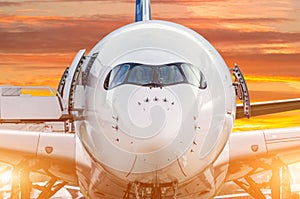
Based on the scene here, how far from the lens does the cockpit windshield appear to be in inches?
400

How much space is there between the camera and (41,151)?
45.8 ft

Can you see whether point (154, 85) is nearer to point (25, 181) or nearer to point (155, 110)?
point (155, 110)

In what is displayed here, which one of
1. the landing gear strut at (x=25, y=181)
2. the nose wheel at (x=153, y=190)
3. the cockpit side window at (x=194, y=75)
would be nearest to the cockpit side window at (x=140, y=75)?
the cockpit side window at (x=194, y=75)

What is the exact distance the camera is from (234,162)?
1384 cm

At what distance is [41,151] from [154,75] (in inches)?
178

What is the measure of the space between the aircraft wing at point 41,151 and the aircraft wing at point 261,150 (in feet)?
10.2

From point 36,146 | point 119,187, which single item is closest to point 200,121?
point 119,187

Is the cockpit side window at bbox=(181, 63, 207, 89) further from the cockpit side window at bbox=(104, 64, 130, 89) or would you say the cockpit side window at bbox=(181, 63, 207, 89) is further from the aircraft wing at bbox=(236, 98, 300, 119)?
the aircraft wing at bbox=(236, 98, 300, 119)

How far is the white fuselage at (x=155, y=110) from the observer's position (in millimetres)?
9758

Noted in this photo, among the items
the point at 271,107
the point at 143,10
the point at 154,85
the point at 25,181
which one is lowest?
the point at 25,181

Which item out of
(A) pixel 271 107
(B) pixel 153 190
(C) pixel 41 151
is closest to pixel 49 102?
(C) pixel 41 151

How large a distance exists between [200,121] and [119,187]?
2726mm

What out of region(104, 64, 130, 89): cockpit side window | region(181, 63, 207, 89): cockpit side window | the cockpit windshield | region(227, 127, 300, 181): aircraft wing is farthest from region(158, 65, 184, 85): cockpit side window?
region(227, 127, 300, 181): aircraft wing

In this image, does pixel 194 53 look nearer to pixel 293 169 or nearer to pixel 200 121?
pixel 200 121
